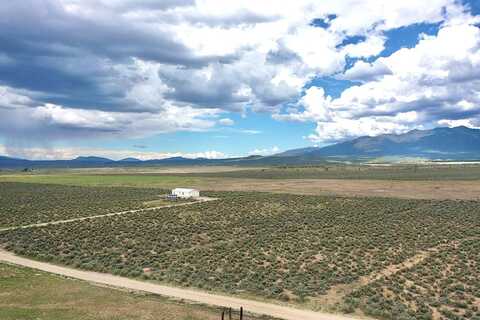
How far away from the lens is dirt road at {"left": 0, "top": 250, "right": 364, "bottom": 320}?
26369mm

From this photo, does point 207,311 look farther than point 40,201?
No

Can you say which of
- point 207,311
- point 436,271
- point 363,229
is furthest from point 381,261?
point 207,311

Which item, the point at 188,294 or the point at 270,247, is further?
the point at 270,247

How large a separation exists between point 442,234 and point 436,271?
17348 millimetres

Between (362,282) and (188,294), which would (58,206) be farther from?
(362,282)

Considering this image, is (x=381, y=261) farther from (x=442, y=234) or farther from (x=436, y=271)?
(x=442, y=234)

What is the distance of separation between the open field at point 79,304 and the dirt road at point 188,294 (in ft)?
4.71

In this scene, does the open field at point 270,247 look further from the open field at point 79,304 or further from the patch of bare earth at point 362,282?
the open field at point 79,304

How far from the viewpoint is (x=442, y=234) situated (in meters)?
51.1

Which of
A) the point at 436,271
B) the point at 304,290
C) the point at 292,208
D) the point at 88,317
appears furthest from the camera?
the point at 292,208

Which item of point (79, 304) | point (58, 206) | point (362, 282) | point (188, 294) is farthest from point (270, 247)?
point (58, 206)

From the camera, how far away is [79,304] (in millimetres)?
26938

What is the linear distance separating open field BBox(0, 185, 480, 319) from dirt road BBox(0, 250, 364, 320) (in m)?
1.24

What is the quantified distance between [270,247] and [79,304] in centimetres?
2199
